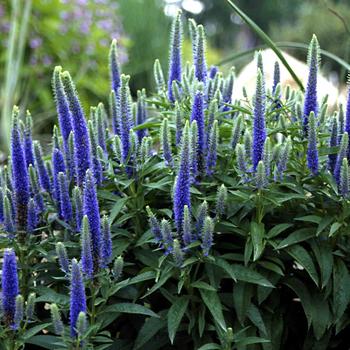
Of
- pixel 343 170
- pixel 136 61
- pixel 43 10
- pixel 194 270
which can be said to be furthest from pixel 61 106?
pixel 136 61

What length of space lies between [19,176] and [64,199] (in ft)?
0.69

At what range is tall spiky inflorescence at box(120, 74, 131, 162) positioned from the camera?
256 cm

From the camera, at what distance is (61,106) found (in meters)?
2.59

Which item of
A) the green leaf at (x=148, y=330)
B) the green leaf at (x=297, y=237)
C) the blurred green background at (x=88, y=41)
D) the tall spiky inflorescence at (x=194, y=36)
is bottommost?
the green leaf at (x=148, y=330)

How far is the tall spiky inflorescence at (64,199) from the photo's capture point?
263 cm

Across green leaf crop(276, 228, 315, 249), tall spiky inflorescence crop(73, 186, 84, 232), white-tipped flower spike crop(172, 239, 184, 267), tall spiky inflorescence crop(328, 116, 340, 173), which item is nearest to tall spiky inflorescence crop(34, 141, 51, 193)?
tall spiky inflorescence crop(73, 186, 84, 232)

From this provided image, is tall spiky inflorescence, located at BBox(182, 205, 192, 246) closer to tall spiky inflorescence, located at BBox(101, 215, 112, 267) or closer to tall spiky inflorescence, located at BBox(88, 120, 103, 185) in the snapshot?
tall spiky inflorescence, located at BBox(101, 215, 112, 267)

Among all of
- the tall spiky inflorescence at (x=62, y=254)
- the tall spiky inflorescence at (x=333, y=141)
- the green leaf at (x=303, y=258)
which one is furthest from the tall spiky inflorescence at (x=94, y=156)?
the tall spiky inflorescence at (x=333, y=141)

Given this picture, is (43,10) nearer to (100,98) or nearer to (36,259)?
(100,98)

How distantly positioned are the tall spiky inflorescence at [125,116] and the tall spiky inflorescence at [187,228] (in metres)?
0.45

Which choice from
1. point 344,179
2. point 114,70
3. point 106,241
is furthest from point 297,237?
point 114,70

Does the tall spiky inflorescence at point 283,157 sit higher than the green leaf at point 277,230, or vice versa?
the tall spiky inflorescence at point 283,157

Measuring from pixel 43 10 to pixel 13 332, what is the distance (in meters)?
9.20

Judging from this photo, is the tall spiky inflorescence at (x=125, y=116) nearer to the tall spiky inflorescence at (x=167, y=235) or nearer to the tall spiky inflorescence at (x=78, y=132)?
the tall spiky inflorescence at (x=78, y=132)
